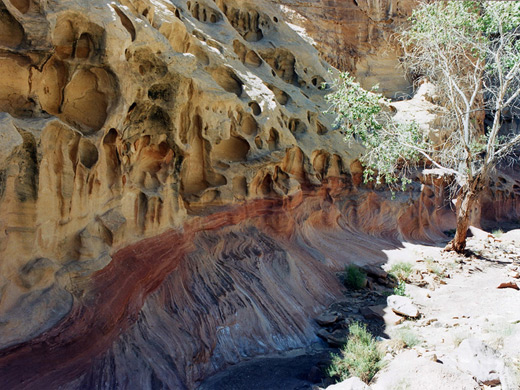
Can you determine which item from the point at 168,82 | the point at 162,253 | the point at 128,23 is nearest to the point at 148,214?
the point at 162,253

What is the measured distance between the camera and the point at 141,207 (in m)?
6.84

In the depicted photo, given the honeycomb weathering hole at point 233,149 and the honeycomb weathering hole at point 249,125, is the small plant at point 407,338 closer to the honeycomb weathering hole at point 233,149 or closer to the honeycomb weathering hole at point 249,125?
the honeycomb weathering hole at point 233,149

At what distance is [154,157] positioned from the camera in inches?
290

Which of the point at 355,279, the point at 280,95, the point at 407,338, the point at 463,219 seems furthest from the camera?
the point at 280,95

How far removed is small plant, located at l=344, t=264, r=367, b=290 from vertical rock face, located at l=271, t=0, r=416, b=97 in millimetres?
11882

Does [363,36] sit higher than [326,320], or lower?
higher

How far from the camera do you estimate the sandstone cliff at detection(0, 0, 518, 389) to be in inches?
194

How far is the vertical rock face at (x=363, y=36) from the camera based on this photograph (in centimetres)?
1948

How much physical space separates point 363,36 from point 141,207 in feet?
57.1

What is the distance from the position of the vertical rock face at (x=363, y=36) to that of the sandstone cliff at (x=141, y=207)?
9.28m

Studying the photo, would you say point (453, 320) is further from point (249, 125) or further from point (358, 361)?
point (249, 125)

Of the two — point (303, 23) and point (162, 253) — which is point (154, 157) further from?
point (303, 23)

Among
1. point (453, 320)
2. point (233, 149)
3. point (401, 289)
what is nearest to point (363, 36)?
point (233, 149)

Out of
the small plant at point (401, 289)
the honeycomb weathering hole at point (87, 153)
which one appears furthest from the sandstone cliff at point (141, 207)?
the small plant at point (401, 289)
